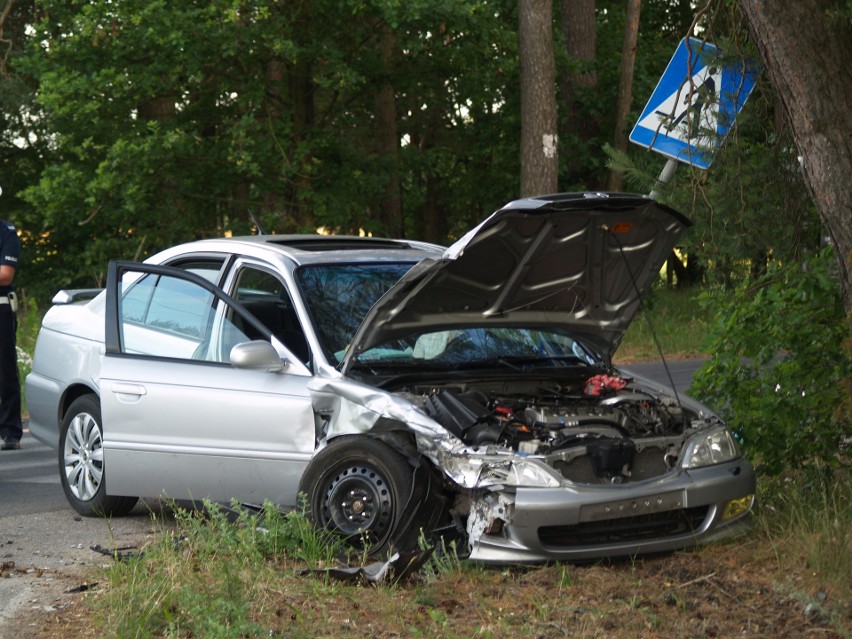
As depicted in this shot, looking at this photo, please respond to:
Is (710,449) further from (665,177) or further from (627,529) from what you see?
(665,177)

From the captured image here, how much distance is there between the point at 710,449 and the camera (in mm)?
6434

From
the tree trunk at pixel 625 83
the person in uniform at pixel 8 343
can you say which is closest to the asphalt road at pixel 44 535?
the person in uniform at pixel 8 343

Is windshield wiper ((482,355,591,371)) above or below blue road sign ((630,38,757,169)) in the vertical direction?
below

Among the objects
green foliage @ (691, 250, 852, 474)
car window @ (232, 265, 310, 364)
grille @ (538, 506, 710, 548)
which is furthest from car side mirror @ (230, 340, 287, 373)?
green foliage @ (691, 250, 852, 474)

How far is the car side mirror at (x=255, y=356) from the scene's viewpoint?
6.60 meters

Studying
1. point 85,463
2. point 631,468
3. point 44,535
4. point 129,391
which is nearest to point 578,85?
point 85,463

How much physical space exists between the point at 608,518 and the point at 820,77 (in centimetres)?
236

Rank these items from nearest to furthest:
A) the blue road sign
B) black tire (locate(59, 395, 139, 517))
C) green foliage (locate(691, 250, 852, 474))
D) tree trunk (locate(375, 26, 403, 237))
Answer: green foliage (locate(691, 250, 852, 474)) < the blue road sign < black tire (locate(59, 395, 139, 517)) < tree trunk (locate(375, 26, 403, 237))

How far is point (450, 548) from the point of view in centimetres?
620

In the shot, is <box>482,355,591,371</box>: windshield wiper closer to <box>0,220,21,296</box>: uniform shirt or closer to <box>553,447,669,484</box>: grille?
<box>553,447,669,484</box>: grille

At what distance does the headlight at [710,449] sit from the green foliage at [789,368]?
82 cm

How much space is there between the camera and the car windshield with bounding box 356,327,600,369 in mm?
7035

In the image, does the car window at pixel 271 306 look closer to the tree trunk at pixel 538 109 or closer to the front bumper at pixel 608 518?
the front bumper at pixel 608 518

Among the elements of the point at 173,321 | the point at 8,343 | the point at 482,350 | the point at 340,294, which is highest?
the point at 340,294
